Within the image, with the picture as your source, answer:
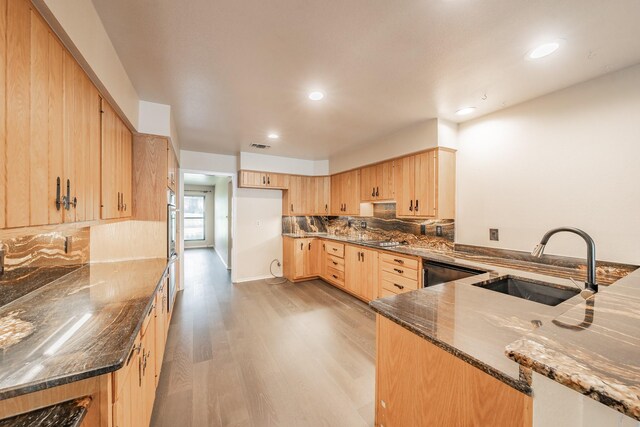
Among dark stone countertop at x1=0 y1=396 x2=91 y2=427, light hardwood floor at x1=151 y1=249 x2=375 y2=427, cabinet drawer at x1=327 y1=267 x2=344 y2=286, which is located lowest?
light hardwood floor at x1=151 y1=249 x2=375 y2=427

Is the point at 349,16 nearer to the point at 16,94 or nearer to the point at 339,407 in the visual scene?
the point at 16,94

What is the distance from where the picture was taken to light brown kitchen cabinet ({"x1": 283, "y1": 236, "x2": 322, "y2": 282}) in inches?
181

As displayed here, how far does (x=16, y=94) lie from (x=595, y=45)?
3.14 metres

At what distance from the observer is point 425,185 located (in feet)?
9.95

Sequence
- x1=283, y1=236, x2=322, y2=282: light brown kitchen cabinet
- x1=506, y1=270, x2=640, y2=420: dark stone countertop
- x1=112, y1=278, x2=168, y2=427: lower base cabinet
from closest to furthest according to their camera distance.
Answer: x1=506, y1=270, x2=640, y2=420: dark stone countertop < x1=112, y1=278, x2=168, y2=427: lower base cabinet < x1=283, y1=236, x2=322, y2=282: light brown kitchen cabinet

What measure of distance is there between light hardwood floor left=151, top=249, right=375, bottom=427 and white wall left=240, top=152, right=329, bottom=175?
239 centimetres

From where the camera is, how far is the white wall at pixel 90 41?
3.35 ft

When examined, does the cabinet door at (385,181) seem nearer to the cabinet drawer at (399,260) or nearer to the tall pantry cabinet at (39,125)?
the cabinet drawer at (399,260)

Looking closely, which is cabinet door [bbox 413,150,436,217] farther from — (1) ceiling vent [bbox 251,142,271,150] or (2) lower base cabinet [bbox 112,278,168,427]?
(2) lower base cabinet [bbox 112,278,168,427]

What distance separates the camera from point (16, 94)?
2.79 ft

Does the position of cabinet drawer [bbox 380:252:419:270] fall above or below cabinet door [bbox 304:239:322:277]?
above

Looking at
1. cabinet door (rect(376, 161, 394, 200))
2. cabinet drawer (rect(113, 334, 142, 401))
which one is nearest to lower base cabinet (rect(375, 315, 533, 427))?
cabinet drawer (rect(113, 334, 142, 401))

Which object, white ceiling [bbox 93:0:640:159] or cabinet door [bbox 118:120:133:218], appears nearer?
white ceiling [bbox 93:0:640:159]

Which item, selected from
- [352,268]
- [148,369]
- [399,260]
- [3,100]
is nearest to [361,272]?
[352,268]
